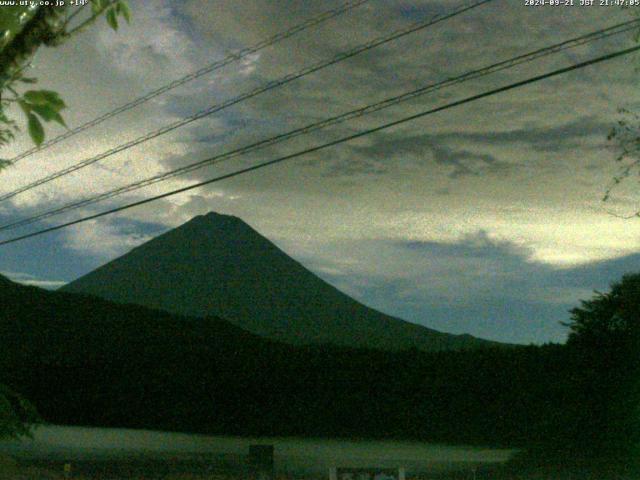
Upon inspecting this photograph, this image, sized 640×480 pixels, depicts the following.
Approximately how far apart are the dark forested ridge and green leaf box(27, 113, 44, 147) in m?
25.8

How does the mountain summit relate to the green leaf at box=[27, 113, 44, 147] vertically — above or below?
above

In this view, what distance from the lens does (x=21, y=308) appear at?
168 ft

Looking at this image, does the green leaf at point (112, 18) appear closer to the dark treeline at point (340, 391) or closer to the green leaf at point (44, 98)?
the green leaf at point (44, 98)

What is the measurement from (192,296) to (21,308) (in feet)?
386

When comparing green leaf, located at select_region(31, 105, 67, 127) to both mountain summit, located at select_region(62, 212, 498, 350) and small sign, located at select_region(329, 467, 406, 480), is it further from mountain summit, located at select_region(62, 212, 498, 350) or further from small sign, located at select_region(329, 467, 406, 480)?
mountain summit, located at select_region(62, 212, 498, 350)

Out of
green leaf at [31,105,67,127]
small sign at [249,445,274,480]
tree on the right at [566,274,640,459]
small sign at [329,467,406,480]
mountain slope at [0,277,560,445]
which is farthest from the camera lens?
mountain slope at [0,277,560,445]

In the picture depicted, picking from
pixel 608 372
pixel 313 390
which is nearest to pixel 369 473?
pixel 608 372

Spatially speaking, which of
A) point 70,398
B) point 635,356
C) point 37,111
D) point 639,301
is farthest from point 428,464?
point 70,398

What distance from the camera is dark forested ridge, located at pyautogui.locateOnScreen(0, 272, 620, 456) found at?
92.3 feet

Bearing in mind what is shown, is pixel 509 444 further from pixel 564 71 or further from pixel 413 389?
pixel 564 71

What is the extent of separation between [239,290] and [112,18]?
169807 mm

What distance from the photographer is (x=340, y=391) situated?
1277 inches

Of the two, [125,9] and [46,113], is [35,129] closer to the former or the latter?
[46,113]

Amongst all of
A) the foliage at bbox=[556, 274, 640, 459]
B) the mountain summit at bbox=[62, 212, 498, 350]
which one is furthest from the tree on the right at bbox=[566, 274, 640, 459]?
the mountain summit at bbox=[62, 212, 498, 350]
